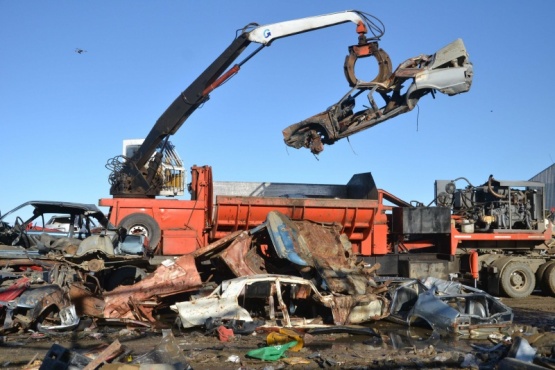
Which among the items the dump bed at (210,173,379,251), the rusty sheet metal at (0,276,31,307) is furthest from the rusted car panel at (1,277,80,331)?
the dump bed at (210,173,379,251)

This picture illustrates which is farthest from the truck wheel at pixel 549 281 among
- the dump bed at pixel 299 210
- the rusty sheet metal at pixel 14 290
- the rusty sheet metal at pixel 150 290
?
the rusty sheet metal at pixel 14 290

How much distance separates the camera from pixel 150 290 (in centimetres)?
1041

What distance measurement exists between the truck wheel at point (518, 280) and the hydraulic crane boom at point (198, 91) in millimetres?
7048

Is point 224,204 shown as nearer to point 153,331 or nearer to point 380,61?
point 153,331

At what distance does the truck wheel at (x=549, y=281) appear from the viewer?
52.5 ft

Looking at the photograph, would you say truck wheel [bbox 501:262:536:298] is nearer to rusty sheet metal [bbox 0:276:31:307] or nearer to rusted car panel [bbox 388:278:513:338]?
rusted car panel [bbox 388:278:513:338]

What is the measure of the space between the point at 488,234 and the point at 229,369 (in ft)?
36.3

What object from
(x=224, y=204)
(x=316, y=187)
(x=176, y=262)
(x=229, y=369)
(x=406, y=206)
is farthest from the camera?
(x=316, y=187)

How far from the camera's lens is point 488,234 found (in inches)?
635

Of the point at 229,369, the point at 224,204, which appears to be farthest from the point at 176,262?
the point at 229,369

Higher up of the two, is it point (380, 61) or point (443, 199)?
point (380, 61)

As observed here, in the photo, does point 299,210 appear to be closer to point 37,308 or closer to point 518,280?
point 37,308

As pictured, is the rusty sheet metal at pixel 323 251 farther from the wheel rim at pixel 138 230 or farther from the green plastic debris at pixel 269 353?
the wheel rim at pixel 138 230

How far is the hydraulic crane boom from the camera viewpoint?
14273 millimetres
